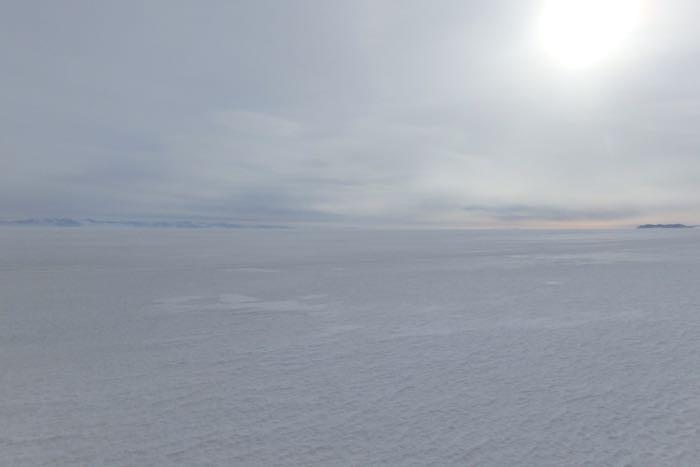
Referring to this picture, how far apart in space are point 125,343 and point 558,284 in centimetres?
1145

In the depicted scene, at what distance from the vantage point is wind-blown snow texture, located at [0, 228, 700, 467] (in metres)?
4.14

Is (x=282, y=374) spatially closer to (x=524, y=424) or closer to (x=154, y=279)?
(x=524, y=424)

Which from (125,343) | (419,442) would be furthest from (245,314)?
(419,442)

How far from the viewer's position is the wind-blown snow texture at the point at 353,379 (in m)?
4.14

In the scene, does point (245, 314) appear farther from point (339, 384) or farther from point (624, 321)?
point (624, 321)

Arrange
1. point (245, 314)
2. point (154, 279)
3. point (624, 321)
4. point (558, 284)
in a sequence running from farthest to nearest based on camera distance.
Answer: point (154, 279) → point (558, 284) → point (245, 314) → point (624, 321)

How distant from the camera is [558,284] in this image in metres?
14.3

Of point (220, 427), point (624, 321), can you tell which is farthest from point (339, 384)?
point (624, 321)

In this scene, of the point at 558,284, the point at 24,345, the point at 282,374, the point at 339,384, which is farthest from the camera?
the point at 558,284

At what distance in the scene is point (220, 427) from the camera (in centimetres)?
455

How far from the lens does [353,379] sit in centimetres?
594

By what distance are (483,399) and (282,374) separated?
2.39 m

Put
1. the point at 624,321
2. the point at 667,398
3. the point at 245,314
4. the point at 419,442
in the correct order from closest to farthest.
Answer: the point at 419,442, the point at 667,398, the point at 624,321, the point at 245,314

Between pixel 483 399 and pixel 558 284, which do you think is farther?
pixel 558 284
